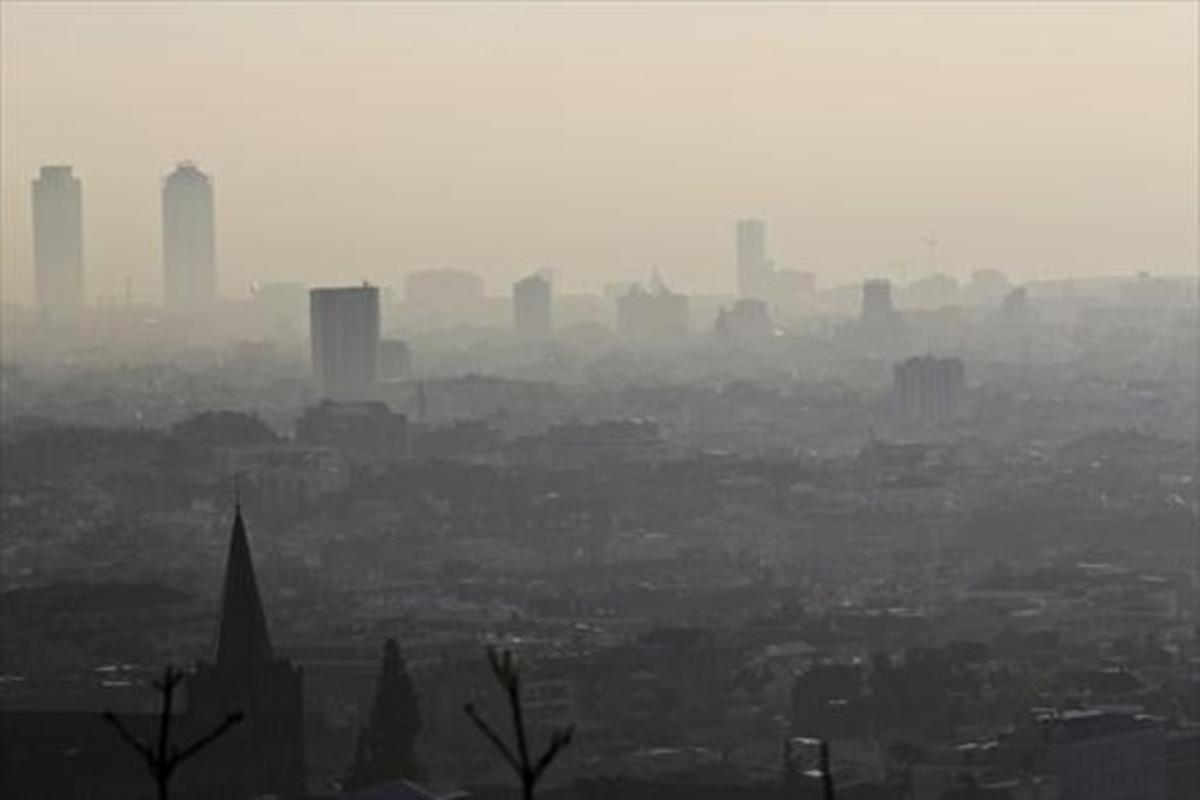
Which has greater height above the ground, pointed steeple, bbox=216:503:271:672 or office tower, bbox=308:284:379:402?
office tower, bbox=308:284:379:402

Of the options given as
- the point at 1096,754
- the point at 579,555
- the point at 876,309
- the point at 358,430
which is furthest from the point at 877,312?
the point at 1096,754

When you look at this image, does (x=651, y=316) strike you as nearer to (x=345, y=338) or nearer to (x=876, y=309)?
(x=876, y=309)

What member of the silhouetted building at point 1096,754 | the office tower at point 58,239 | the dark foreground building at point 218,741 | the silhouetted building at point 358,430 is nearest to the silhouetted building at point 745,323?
the office tower at point 58,239

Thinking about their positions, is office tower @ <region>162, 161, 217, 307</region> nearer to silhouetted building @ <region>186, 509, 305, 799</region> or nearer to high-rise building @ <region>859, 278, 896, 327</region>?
high-rise building @ <region>859, 278, 896, 327</region>

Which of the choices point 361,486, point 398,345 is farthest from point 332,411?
point 398,345

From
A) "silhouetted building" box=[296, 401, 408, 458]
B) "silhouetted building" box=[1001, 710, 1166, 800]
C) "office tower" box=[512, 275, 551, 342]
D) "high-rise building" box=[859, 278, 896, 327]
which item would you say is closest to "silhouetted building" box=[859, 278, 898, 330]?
"high-rise building" box=[859, 278, 896, 327]

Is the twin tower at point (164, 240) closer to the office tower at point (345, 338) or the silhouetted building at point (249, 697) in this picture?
the office tower at point (345, 338)
